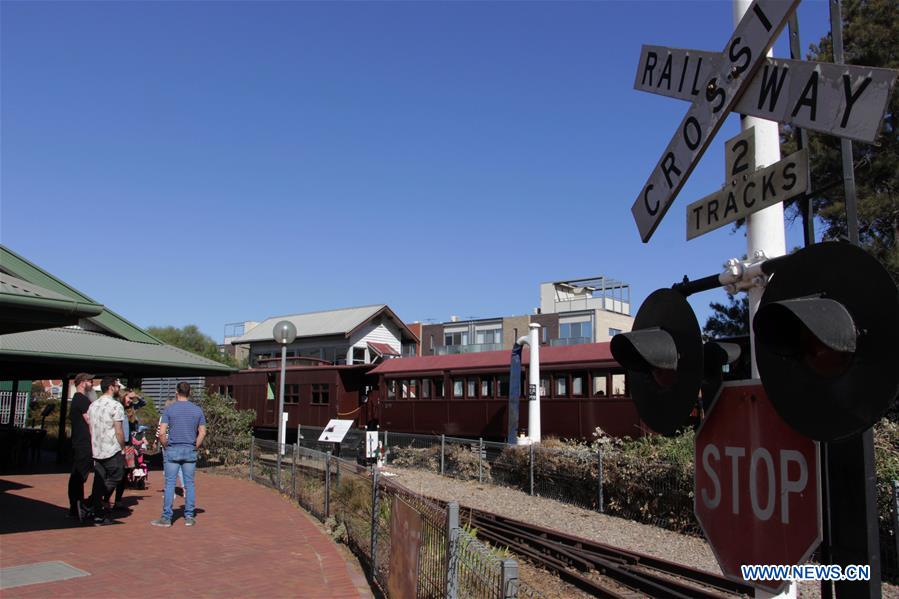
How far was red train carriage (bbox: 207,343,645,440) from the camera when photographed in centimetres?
1850

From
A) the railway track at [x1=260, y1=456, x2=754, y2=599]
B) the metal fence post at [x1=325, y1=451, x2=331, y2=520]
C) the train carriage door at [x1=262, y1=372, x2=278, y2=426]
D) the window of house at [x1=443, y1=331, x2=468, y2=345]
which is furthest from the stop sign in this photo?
the window of house at [x1=443, y1=331, x2=468, y2=345]

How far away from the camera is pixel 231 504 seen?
11.5 meters

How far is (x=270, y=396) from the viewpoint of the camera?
29578 millimetres

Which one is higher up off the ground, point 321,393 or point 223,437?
point 321,393

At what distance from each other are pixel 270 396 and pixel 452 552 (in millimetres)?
26422

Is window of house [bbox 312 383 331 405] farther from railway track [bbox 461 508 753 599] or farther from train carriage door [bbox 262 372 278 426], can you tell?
railway track [bbox 461 508 753 599]

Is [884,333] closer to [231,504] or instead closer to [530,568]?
[530,568]

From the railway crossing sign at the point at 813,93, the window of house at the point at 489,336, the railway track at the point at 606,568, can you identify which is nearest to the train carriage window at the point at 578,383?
the railway track at the point at 606,568

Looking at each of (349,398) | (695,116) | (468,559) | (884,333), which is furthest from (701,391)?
(349,398)

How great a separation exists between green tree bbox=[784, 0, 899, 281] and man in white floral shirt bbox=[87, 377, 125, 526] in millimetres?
12977

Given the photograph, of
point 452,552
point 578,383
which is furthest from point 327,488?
point 578,383

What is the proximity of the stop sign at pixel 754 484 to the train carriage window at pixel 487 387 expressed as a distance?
63.3 ft

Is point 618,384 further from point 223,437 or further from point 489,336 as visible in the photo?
point 489,336

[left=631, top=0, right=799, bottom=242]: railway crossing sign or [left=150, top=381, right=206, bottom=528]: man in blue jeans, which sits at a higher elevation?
[left=631, top=0, right=799, bottom=242]: railway crossing sign
